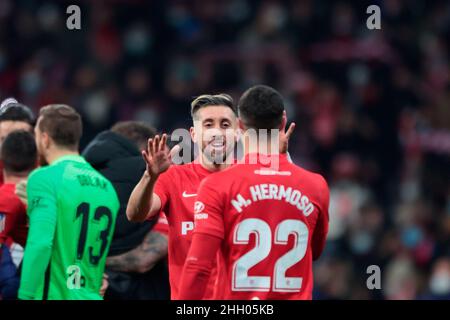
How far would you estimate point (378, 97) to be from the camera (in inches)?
609

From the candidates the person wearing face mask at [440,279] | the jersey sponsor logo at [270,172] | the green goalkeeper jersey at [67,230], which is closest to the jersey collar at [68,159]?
the green goalkeeper jersey at [67,230]

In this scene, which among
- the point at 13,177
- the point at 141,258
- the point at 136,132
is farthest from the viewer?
the point at 136,132

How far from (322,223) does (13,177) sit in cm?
205

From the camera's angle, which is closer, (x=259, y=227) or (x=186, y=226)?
(x=259, y=227)

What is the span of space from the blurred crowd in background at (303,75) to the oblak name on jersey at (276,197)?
7595 millimetres

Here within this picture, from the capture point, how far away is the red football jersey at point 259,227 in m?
5.38

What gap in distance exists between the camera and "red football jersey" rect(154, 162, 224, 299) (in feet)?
20.3

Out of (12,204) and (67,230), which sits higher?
(12,204)

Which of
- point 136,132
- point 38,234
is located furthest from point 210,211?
point 136,132

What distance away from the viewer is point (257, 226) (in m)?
5.38

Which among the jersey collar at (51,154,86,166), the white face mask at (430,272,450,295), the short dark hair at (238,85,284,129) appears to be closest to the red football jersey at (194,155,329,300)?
the short dark hair at (238,85,284,129)

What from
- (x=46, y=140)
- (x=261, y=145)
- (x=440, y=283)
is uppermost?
(x=46, y=140)

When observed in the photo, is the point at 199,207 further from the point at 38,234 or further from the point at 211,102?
the point at 38,234

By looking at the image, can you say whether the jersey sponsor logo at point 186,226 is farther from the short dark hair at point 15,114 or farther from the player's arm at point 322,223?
the short dark hair at point 15,114
